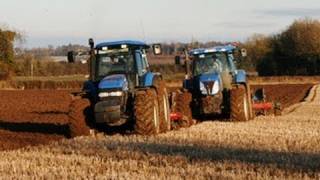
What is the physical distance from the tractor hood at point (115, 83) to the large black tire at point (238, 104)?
426cm

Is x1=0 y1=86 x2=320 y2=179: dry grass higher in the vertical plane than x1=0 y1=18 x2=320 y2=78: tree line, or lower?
higher

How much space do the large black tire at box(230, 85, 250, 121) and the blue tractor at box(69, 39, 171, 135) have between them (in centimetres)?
280

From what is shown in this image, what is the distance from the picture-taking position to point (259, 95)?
75.5 ft

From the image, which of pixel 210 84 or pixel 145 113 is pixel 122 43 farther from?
pixel 210 84

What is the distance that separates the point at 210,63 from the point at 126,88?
5.38 m

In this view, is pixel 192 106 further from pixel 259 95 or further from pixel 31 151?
pixel 31 151

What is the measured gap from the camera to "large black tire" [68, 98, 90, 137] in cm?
1484

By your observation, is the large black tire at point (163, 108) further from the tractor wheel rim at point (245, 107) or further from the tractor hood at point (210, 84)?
the tractor wheel rim at point (245, 107)

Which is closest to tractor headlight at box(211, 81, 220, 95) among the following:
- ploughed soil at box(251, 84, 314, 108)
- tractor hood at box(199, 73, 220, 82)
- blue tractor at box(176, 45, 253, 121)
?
blue tractor at box(176, 45, 253, 121)

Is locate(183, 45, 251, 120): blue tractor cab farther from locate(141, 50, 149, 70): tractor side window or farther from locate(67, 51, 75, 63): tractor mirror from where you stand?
locate(67, 51, 75, 63): tractor mirror

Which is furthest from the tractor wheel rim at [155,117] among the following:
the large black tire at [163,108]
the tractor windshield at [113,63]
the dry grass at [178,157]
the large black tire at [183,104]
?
the large black tire at [183,104]

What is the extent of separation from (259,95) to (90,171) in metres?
13.9

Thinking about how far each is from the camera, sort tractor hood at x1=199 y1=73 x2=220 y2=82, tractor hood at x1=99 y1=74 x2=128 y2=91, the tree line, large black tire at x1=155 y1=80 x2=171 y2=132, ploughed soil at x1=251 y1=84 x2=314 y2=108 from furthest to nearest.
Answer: the tree line < ploughed soil at x1=251 y1=84 x2=314 y2=108 < tractor hood at x1=199 y1=73 x2=220 y2=82 < large black tire at x1=155 y1=80 x2=171 y2=132 < tractor hood at x1=99 y1=74 x2=128 y2=91

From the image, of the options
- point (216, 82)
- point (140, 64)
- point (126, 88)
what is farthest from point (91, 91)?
point (216, 82)
